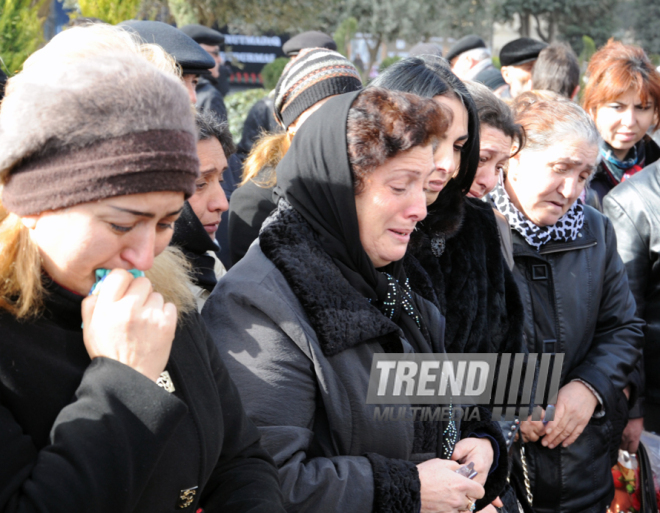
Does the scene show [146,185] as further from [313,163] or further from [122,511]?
[313,163]

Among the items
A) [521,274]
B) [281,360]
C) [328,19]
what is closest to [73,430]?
[281,360]

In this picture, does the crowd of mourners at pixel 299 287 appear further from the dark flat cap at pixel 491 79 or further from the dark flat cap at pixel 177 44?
the dark flat cap at pixel 491 79

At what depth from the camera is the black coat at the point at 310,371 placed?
1985 mm

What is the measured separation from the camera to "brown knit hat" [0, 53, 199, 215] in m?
1.32

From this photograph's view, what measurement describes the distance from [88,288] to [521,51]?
6364mm

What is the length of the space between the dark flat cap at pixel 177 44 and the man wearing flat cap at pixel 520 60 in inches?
160

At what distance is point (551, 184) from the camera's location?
3.23 meters

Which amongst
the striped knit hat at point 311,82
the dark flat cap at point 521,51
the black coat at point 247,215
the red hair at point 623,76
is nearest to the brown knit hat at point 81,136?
the black coat at point 247,215

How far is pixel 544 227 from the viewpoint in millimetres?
3281

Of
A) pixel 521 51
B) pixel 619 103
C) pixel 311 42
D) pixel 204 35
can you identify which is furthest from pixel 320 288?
pixel 204 35

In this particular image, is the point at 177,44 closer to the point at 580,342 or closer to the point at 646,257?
the point at 580,342

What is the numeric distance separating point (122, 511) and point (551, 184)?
258 centimetres

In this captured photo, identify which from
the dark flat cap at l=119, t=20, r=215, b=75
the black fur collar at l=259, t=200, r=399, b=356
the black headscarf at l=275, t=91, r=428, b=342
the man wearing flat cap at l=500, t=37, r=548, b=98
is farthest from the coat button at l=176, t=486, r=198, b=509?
the man wearing flat cap at l=500, t=37, r=548, b=98

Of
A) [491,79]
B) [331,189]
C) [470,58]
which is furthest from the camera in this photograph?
[470,58]
